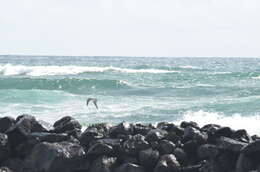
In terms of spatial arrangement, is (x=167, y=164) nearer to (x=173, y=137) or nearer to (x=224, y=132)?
(x=173, y=137)

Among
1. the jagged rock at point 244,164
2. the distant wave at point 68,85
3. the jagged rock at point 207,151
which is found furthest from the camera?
the distant wave at point 68,85

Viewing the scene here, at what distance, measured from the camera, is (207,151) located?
27.8 ft

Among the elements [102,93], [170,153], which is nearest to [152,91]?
[102,93]

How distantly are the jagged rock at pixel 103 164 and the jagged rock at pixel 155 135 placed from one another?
0.63m

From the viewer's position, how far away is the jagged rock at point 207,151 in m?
8.40

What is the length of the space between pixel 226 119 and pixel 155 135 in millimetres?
9851

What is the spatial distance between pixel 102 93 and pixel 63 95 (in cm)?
326

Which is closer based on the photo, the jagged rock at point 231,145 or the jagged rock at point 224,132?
the jagged rock at point 231,145

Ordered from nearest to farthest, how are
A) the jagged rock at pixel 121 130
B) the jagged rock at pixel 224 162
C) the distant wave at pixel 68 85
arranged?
the jagged rock at pixel 224 162 < the jagged rock at pixel 121 130 < the distant wave at pixel 68 85

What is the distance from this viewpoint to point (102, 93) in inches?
1218

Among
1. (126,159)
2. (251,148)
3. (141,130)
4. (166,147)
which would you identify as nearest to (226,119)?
(141,130)

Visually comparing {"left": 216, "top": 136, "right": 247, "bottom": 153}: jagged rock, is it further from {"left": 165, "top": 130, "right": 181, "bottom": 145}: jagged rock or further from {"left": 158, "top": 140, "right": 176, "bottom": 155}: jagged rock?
{"left": 165, "top": 130, "right": 181, "bottom": 145}: jagged rock

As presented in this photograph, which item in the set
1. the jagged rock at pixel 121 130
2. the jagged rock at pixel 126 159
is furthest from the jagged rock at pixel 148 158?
the jagged rock at pixel 121 130

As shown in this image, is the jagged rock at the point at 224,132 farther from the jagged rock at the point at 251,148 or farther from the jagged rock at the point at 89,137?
the jagged rock at the point at 89,137
